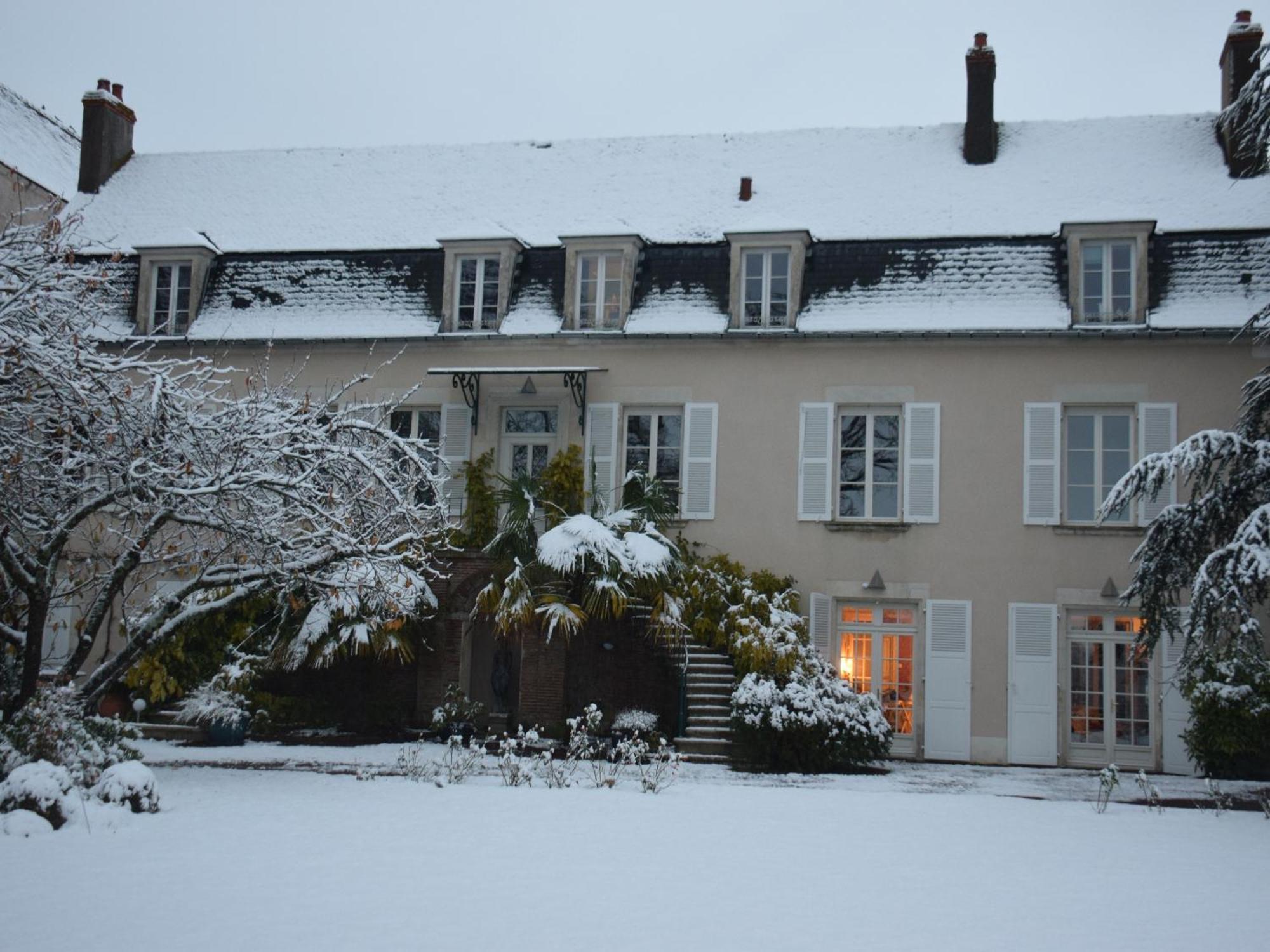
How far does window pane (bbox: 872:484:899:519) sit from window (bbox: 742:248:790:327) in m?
2.59

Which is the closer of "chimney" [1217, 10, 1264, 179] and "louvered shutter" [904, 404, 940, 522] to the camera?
"louvered shutter" [904, 404, 940, 522]

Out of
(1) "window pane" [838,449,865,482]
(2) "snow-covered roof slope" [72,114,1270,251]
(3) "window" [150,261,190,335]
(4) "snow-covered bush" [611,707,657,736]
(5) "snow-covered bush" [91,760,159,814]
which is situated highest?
(2) "snow-covered roof slope" [72,114,1270,251]

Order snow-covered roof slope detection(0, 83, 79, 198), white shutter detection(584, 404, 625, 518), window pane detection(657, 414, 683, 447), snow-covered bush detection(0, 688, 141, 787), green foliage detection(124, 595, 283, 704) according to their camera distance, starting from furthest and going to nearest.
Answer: snow-covered roof slope detection(0, 83, 79, 198) → window pane detection(657, 414, 683, 447) → white shutter detection(584, 404, 625, 518) → green foliage detection(124, 595, 283, 704) → snow-covered bush detection(0, 688, 141, 787)

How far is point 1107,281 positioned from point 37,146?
54.1 ft

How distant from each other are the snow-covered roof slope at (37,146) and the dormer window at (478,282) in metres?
6.75

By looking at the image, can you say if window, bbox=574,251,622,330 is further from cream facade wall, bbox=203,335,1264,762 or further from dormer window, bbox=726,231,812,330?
dormer window, bbox=726,231,812,330

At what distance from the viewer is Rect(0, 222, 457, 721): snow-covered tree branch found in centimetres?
997

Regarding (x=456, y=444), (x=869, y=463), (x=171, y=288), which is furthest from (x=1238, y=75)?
(x=171, y=288)

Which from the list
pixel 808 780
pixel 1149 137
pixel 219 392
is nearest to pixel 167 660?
pixel 219 392

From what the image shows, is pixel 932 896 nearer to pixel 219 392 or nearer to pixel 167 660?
pixel 167 660

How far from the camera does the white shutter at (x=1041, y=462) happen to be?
16.7m

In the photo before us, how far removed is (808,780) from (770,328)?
20.8ft

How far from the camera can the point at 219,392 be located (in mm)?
18125

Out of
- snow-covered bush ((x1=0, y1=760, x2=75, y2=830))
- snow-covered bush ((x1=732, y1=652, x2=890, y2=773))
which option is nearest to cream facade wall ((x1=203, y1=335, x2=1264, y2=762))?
snow-covered bush ((x1=732, y1=652, x2=890, y2=773))
